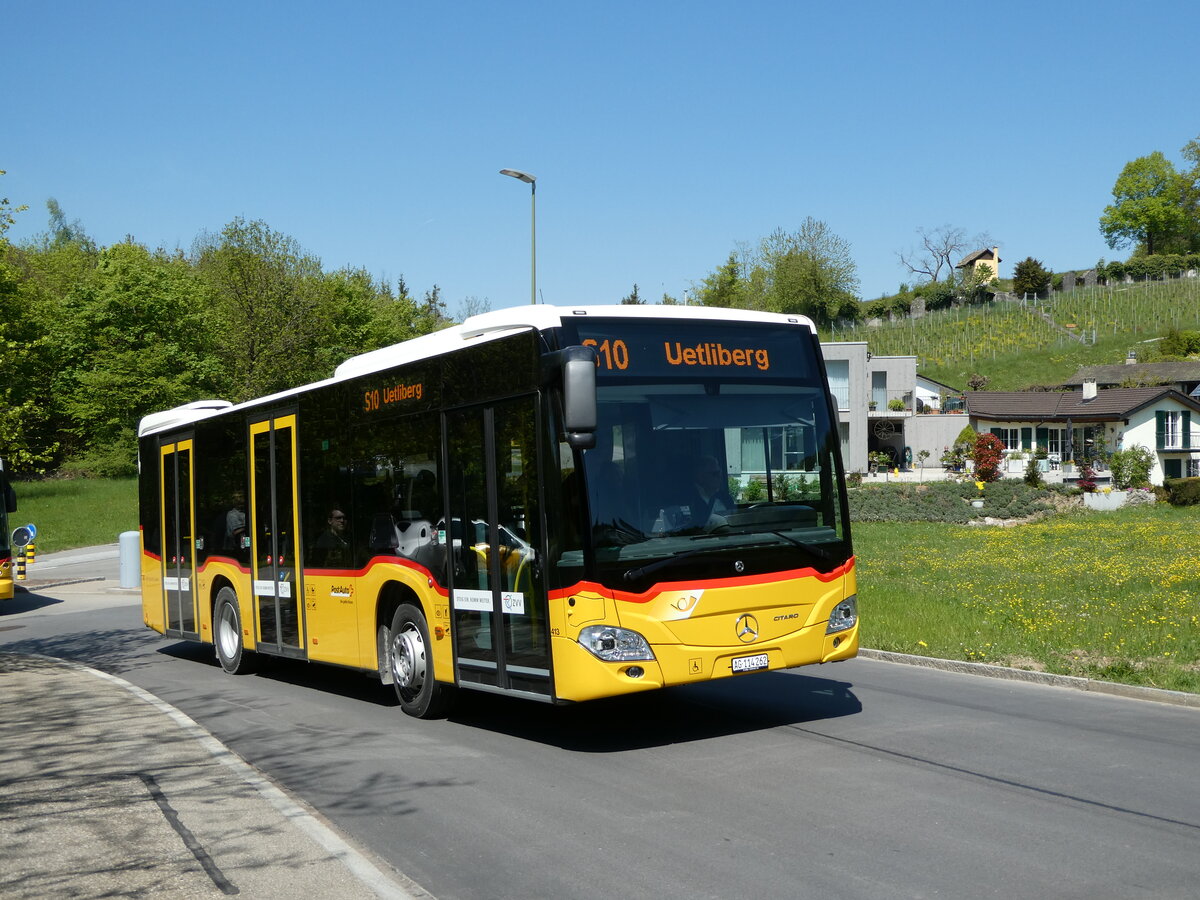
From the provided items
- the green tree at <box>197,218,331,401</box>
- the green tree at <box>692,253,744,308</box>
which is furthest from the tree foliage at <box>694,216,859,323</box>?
the green tree at <box>197,218,331,401</box>

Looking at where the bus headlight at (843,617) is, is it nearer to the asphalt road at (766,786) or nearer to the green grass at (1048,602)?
the asphalt road at (766,786)

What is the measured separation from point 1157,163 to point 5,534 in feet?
489

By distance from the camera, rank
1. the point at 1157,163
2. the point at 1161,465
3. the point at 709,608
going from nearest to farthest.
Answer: the point at 709,608 → the point at 1161,465 → the point at 1157,163

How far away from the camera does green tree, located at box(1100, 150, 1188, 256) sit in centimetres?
14462

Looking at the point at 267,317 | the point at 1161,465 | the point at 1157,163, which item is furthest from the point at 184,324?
the point at 1157,163

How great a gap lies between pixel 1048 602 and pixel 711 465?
1076cm

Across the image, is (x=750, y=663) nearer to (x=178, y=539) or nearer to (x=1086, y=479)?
(x=178, y=539)

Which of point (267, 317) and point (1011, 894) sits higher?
point (267, 317)

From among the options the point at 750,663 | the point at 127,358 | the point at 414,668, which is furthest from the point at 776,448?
the point at 127,358

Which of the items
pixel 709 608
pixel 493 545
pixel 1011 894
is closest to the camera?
pixel 1011 894

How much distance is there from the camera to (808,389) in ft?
33.0

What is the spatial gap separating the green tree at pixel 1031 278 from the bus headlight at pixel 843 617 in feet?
443

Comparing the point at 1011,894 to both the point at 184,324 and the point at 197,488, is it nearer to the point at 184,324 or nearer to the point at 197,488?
the point at 197,488

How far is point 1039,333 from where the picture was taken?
121500 mm
